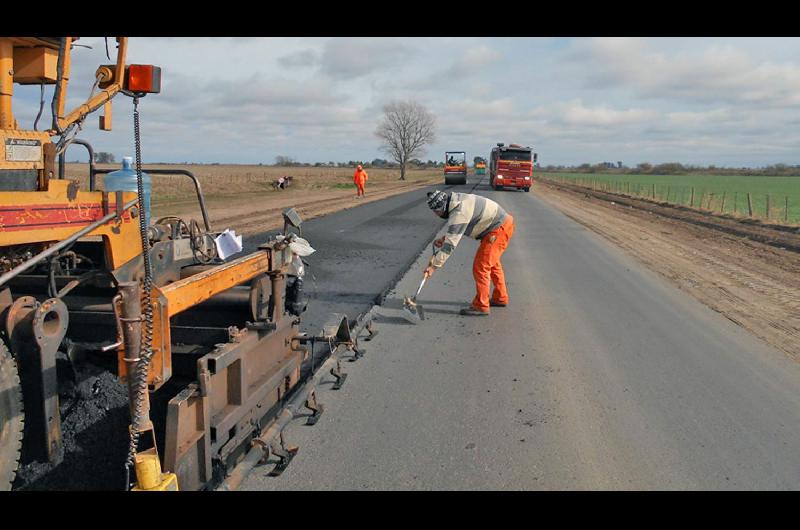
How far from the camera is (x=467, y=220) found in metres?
7.45

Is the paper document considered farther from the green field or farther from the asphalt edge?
the green field

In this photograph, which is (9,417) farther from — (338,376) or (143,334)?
(338,376)

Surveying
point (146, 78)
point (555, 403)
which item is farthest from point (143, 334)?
point (555, 403)

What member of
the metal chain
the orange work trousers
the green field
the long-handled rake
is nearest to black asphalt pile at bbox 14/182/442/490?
the long-handled rake

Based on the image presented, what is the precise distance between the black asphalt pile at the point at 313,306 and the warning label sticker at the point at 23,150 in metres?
1.31

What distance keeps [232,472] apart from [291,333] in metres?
1.43

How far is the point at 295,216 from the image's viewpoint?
14.6 feet

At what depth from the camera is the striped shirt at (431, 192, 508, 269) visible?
7.36 m

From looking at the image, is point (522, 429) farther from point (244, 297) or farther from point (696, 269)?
point (696, 269)

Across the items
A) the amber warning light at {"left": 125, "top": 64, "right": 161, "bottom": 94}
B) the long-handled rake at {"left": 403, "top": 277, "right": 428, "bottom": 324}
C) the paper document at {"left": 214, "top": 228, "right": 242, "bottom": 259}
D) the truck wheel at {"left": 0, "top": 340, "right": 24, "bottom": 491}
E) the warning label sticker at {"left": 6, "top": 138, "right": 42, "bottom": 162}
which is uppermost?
the amber warning light at {"left": 125, "top": 64, "right": 161, "bottom": 94}

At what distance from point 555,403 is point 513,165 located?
115 feet

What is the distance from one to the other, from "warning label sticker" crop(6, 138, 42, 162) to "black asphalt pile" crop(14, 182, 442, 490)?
4.31 feet

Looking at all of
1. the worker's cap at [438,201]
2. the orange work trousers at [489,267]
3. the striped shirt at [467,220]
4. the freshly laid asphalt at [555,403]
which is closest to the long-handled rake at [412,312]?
the freshly laid asphalt at [555,403]

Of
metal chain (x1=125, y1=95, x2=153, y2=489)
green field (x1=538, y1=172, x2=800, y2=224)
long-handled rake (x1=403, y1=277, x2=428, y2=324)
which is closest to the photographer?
metal chain (x1=125, y1=95, x2=153, y2=489)
